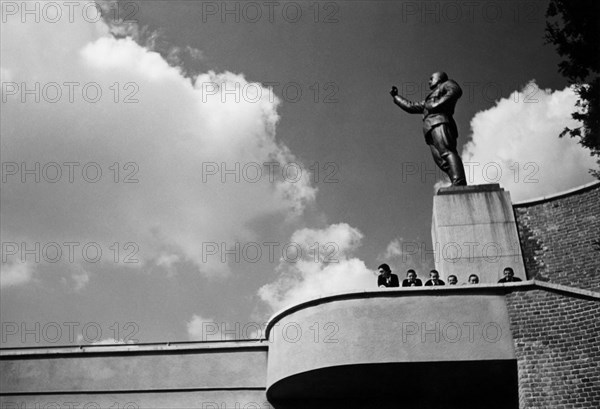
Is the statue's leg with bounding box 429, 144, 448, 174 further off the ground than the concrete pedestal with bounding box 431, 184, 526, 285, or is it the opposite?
the statue's leg with bounding box 429, 144, 448, 174

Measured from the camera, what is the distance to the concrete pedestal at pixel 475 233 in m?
15.9

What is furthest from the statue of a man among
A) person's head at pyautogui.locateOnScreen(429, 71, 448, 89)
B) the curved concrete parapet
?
the curved concrete parapet

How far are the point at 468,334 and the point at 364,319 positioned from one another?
2.10 m

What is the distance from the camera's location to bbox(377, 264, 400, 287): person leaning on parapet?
13648 mm

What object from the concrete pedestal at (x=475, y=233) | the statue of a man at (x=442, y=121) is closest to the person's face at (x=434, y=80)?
the statue of a man at (x=442, y=121)

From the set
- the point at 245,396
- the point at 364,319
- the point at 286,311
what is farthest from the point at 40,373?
the point at 364,319

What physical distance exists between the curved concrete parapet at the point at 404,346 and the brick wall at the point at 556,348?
0.31 meters

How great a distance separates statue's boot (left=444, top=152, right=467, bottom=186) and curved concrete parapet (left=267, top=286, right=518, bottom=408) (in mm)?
5084

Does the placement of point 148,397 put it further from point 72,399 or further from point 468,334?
point 468,334

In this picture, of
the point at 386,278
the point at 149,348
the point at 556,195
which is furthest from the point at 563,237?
the point at 149,348

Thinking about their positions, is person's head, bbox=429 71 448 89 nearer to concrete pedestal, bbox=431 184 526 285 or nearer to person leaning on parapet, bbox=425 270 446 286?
concrete pedestal, bbox=431 184 526 285

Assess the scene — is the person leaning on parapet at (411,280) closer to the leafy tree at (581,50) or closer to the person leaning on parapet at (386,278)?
the person leaning on parapet at (386,278)

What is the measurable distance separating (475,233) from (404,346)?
5128 millimetres

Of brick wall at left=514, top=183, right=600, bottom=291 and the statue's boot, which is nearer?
brick wall at left=514, top=183, right=600, bottom=291
